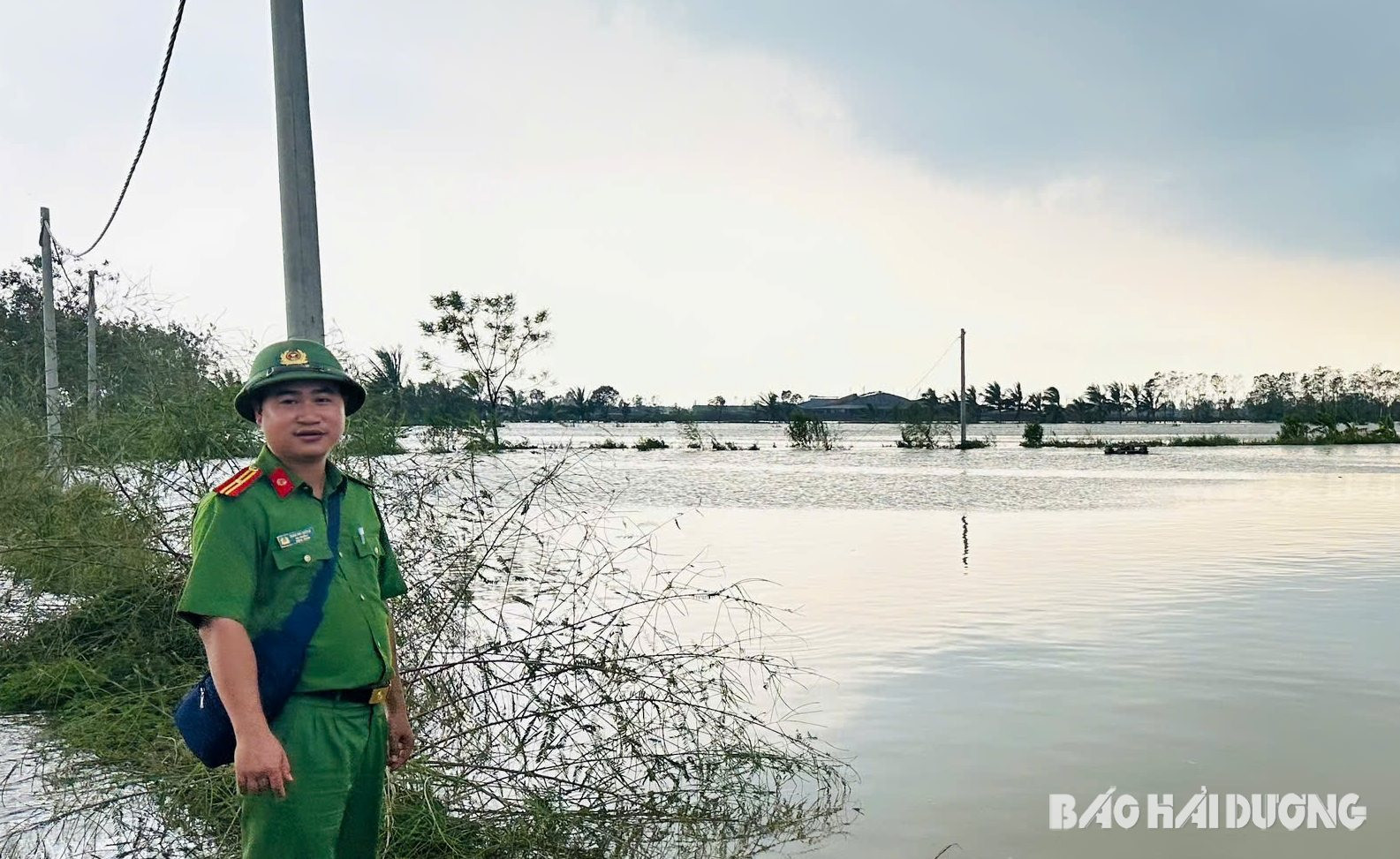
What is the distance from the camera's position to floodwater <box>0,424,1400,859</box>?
5887 mm

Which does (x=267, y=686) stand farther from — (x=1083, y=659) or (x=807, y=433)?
(x=807, y=433)

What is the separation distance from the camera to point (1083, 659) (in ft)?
29.5

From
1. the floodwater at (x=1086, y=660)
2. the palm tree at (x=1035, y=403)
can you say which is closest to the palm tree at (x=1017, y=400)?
the palm tree at (x=1035, y=403)

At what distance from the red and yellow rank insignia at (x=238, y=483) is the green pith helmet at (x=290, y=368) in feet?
0.69

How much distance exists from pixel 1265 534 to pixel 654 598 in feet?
48.8

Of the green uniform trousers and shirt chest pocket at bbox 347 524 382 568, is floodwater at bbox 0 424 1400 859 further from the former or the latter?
shirt chest pocket at bbox 347 524 382 568

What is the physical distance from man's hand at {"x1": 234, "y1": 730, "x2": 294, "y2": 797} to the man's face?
0.72m

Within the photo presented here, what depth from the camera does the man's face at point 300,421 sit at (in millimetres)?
3078

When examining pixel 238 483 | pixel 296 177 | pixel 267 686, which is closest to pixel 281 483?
pixel 238 483

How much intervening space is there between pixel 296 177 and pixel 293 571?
8.59ft

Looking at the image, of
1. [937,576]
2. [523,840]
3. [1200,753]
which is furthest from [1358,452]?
[523,840]

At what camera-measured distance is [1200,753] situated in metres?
6.67

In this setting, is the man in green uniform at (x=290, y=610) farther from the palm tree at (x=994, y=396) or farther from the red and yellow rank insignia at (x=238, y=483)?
the palm tree at (x=994, y=396)

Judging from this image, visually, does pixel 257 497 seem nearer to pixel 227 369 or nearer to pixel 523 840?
pixel 523 840
